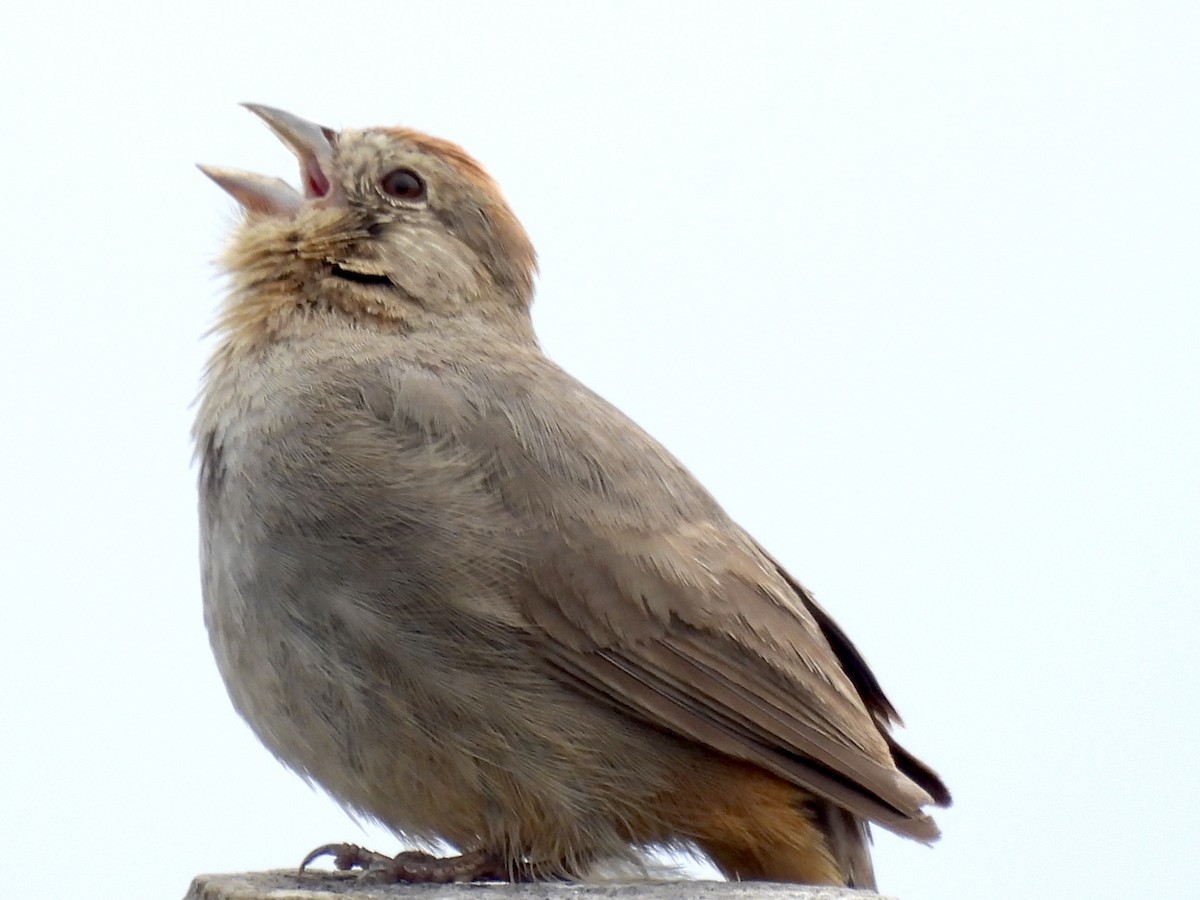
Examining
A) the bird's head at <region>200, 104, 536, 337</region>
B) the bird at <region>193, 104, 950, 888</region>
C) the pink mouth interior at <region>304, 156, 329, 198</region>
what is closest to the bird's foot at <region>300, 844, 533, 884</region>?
A: the bird at <region>193, 104, 950, 888</region>

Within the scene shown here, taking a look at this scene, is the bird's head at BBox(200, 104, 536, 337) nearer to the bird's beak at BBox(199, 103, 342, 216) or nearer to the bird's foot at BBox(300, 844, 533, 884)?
the bird's beak at BBox(199, 103, 342, 216)

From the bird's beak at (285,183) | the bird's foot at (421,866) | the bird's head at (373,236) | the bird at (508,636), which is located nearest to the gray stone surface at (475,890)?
the bird's foot at (421,866)

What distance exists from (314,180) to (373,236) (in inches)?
16.1

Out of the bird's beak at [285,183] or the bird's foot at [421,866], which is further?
the bird's beak at [285,183]

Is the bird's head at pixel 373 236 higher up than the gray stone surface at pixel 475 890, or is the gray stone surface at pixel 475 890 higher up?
the bird's head at pixel 373 236

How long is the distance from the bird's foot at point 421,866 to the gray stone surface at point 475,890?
46 millimetres

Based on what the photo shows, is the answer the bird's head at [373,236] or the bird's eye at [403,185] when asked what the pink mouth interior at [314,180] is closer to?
the bird's head at [373,236]

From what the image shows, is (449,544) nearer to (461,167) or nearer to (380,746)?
(380,746)

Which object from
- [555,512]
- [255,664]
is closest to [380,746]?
[255,664]

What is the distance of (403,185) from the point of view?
5.75 metres

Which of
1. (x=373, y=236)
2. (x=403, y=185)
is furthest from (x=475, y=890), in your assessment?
(x=403, y=185)

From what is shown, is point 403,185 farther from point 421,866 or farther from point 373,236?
point 421,866

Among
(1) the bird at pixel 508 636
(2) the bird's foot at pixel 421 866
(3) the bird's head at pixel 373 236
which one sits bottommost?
(2) the bird's foot at pixel 421 866

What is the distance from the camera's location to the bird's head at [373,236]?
5.43 metres
